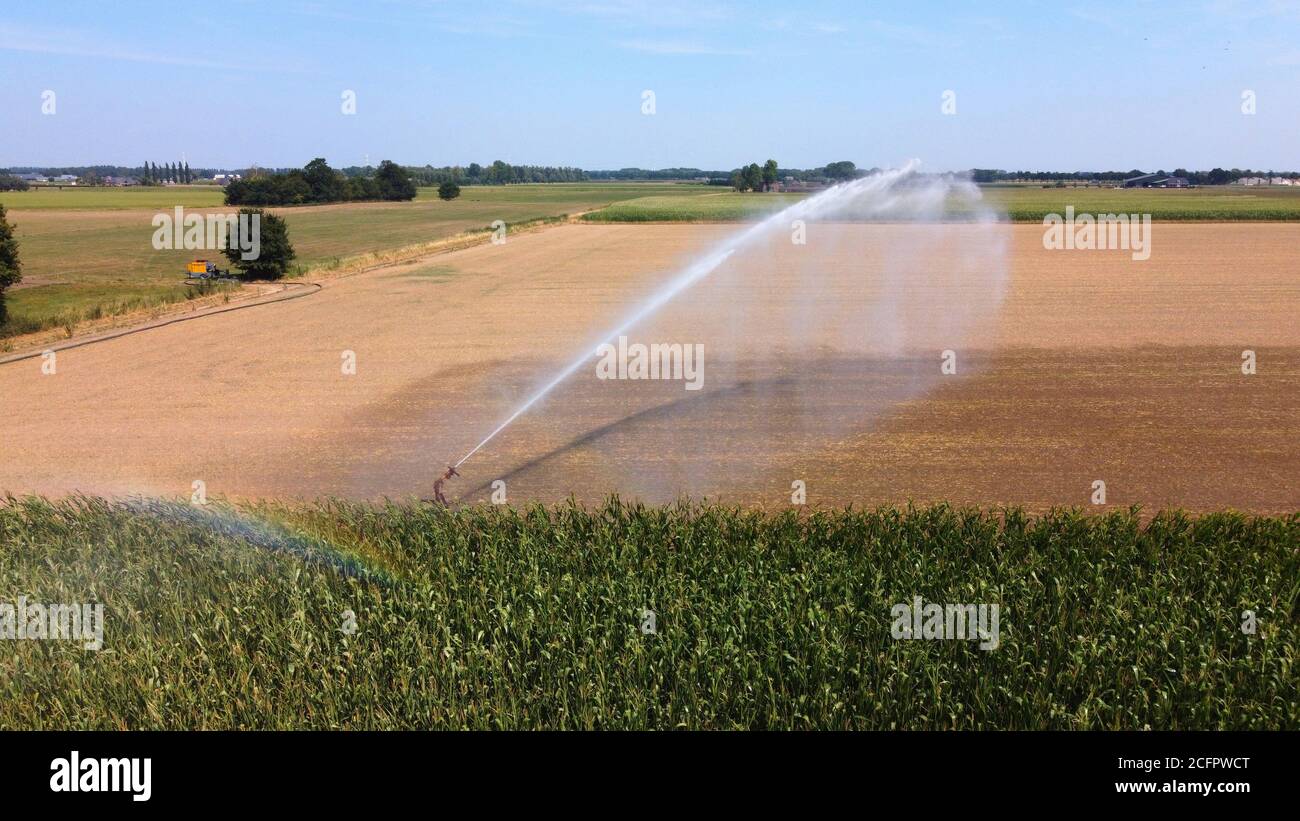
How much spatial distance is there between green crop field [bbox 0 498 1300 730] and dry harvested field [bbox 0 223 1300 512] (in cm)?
380

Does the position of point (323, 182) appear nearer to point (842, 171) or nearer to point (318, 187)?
point (318, 187)

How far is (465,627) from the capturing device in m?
10.8

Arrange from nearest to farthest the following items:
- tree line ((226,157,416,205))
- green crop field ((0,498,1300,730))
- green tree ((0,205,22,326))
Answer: green crop field ((0,498,1300,730)) → green tree ((0,205,22,326)) → tree line ((226,157,416,205))

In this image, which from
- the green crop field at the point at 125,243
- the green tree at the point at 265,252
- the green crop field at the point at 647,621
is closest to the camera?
the green crop field at the point at 647,621

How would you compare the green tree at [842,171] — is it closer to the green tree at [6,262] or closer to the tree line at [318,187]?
the green tree at [6,262]

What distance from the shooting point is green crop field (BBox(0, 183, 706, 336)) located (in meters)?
42.9

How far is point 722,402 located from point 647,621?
14.1 m

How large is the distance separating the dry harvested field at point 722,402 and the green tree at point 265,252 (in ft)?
24.2

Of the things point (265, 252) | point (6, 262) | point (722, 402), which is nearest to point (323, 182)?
point (265, 252)

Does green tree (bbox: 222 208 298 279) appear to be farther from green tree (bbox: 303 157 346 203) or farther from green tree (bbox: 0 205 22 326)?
green tree (bbox: 303 157 346 203)

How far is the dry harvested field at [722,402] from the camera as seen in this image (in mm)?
18328

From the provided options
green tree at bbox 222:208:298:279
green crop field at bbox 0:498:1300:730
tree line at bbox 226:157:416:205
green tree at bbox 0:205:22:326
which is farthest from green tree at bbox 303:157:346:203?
green crop field at bbox 0:498:1300:730

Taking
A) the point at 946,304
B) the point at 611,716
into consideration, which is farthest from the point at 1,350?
the point at 946,304

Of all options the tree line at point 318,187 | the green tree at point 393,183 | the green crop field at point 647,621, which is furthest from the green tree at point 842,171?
the green tree at point 393,183
